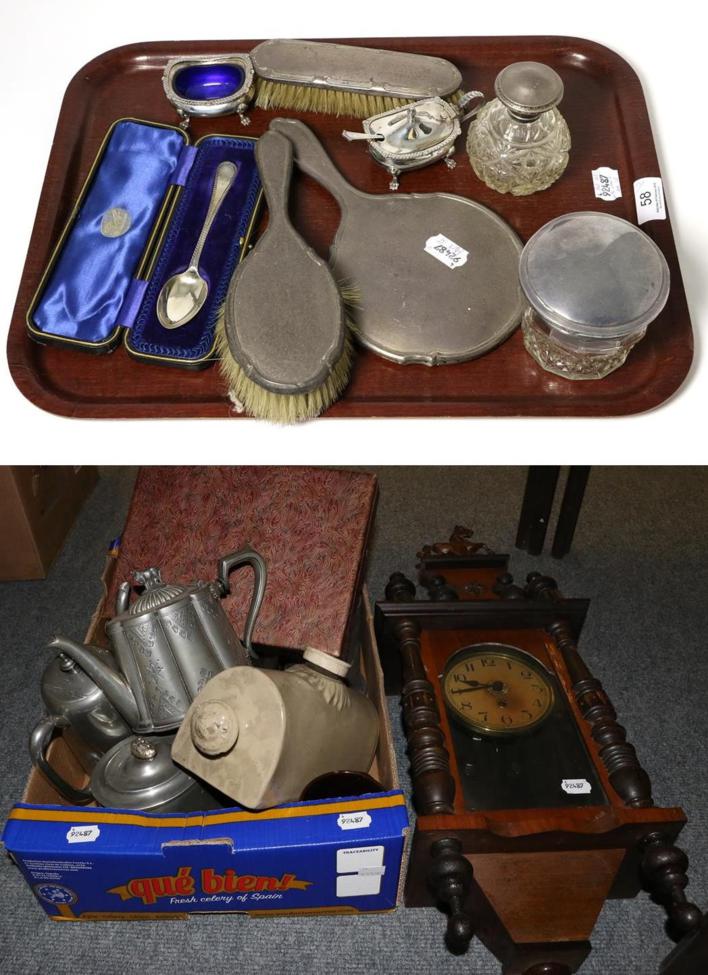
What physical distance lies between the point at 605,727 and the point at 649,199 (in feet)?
1.82

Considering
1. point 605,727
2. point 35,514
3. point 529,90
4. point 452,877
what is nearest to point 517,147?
point 529,90

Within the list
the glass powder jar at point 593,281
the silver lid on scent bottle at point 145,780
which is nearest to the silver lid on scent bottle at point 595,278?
the glass powder jar at point 593,281

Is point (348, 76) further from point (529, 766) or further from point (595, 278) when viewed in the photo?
point (529, 766)

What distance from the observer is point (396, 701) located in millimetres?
1224

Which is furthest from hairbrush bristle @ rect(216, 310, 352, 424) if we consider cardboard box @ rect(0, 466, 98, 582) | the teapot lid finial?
cardboard box @ rect(0, 466, 98, 582)

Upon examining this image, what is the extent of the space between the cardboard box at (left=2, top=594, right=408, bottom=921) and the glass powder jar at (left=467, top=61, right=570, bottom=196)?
23.0 inches

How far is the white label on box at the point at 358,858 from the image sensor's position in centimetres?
87

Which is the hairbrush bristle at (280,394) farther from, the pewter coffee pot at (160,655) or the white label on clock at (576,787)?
the white label on clock at (576,787)

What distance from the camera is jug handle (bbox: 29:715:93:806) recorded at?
89cm

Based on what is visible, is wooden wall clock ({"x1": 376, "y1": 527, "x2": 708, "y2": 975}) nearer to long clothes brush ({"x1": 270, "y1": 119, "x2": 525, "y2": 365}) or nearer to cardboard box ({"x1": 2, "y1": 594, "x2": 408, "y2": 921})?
cardboard box ({"x1": 2, "y1": 594, "x2": 408, "y2": 921})

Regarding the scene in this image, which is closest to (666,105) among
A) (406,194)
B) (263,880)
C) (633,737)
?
(406,194)

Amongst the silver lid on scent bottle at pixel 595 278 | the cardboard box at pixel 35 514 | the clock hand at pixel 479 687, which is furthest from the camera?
the cardboard box at pixel 35 514

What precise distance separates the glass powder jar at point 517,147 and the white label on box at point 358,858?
0.67 meters

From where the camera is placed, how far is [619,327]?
665 mm
